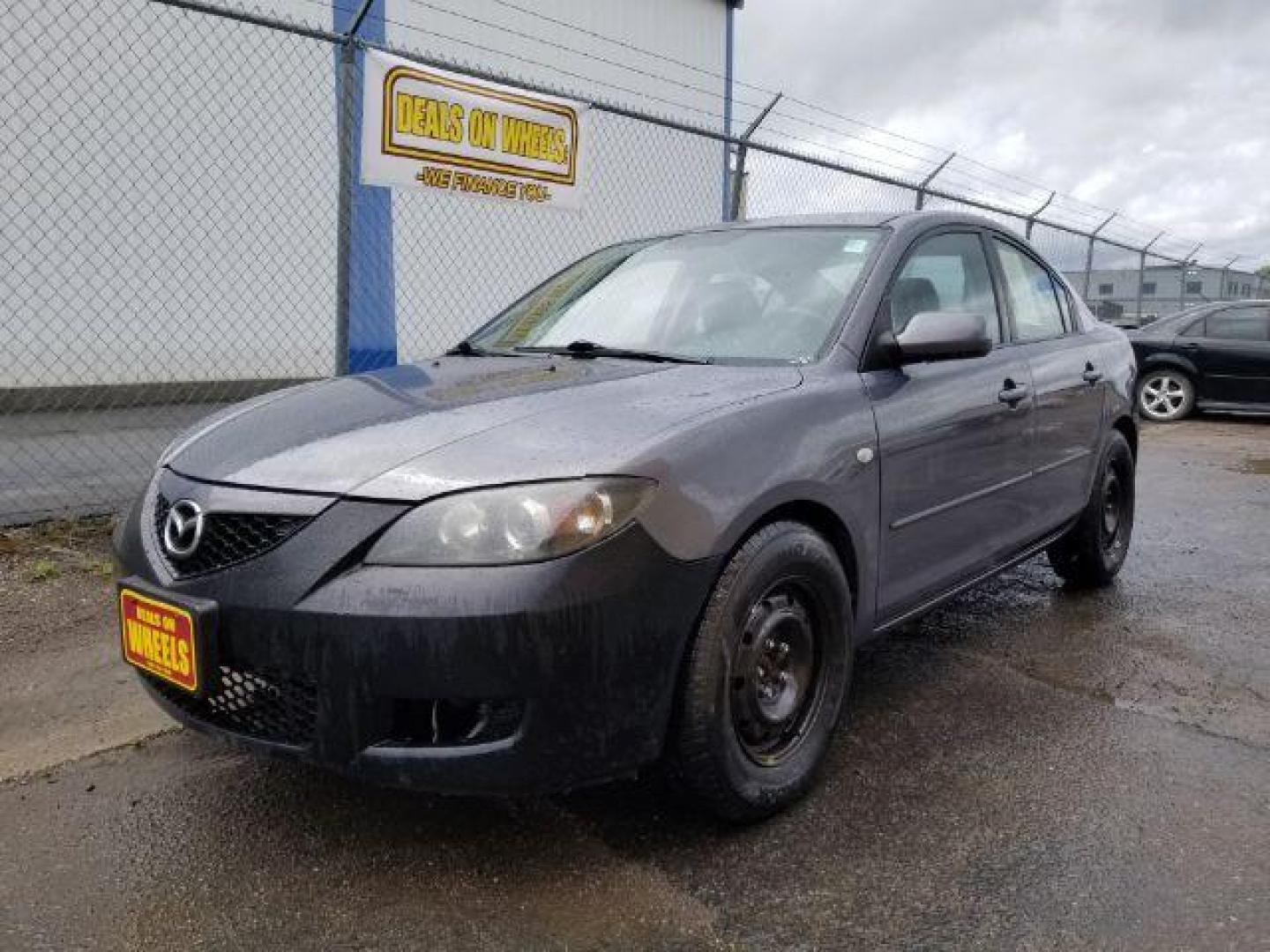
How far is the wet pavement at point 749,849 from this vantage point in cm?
203

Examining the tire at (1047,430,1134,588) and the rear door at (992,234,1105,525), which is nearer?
the rear door at (992,234,1105,525)

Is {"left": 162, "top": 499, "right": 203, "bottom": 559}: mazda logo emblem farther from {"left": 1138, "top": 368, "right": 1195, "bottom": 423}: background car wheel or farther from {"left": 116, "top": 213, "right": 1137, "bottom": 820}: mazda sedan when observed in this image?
{"left": 1138, "top": 368, "right": 1195, "bottom": 423}: background car wheel

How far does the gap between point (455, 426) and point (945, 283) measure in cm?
196

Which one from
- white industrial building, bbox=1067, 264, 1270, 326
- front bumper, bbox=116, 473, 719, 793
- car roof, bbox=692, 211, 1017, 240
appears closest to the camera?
front bumper, bbox=116, 473, 719, 793

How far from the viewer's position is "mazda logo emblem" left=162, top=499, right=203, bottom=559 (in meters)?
2.14

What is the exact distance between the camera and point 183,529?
7.14 feet

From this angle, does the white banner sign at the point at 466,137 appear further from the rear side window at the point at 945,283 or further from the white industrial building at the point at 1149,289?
the white industrial building at the point at 1149,289

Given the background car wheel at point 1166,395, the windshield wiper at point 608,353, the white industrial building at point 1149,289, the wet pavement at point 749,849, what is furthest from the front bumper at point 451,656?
the white industrial building at point 1149,289

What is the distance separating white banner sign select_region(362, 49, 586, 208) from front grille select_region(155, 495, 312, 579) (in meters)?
3.31

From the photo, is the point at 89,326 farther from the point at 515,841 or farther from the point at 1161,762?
the point at 1161,762

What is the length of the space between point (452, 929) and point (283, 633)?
685mm

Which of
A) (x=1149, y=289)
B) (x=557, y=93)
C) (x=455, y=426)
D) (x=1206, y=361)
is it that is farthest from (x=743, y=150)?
(x=1149, y=289)

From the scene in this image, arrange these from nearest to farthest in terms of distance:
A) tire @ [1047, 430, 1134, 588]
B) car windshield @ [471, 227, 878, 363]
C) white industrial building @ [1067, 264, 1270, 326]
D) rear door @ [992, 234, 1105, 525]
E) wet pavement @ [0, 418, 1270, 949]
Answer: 1. wet pavement @ [0, 418, 1270, 949]
2. car windshield @ [471, 227, 878, 363]
3. rear door @ [992, 234, 1105, 525]
4. tire @ [1047, 430, 1134, 588]
5. white industrial building @ [1067, 264, 1270, 326]

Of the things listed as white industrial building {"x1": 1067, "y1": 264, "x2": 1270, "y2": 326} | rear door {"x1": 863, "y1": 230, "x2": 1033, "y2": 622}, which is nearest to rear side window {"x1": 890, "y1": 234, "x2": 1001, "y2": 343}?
rear door {"x1": 863, "y1": 230, "x2": 1033, "y2": 622}
